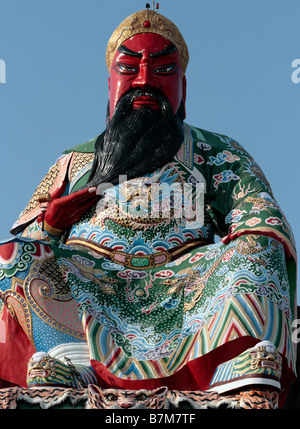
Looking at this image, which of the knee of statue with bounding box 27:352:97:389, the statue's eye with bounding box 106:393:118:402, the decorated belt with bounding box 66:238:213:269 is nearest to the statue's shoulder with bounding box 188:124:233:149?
the decorated belt with bounding box 66:238:213:269

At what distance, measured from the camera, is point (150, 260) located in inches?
286

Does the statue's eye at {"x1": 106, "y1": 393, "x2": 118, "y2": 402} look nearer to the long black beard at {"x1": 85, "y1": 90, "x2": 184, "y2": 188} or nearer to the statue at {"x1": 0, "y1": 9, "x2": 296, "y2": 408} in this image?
the statue at {"x1": 0, "y1": 9, "x2": 296, "y2": 408}

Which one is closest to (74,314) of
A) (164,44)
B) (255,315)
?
(255,315)

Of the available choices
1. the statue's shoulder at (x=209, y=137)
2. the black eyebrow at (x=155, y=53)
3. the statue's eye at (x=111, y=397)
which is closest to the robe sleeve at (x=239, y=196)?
the statue's shoulder at (x=209, y=137)

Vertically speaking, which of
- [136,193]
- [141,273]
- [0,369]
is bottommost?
[0,369]

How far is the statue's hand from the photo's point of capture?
300 inches

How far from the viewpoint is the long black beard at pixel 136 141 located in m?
7.75

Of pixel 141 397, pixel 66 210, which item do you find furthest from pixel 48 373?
pixel 66 210

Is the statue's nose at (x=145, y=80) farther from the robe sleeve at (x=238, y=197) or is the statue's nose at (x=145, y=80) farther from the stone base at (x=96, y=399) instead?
the stone base at (x=96, y=399)

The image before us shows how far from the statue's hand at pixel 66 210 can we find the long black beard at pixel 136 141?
14 centimetres

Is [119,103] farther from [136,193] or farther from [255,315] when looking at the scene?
[255,315]

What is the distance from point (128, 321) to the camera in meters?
6.82

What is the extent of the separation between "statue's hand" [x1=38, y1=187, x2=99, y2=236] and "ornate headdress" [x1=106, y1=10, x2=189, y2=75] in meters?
1.37
